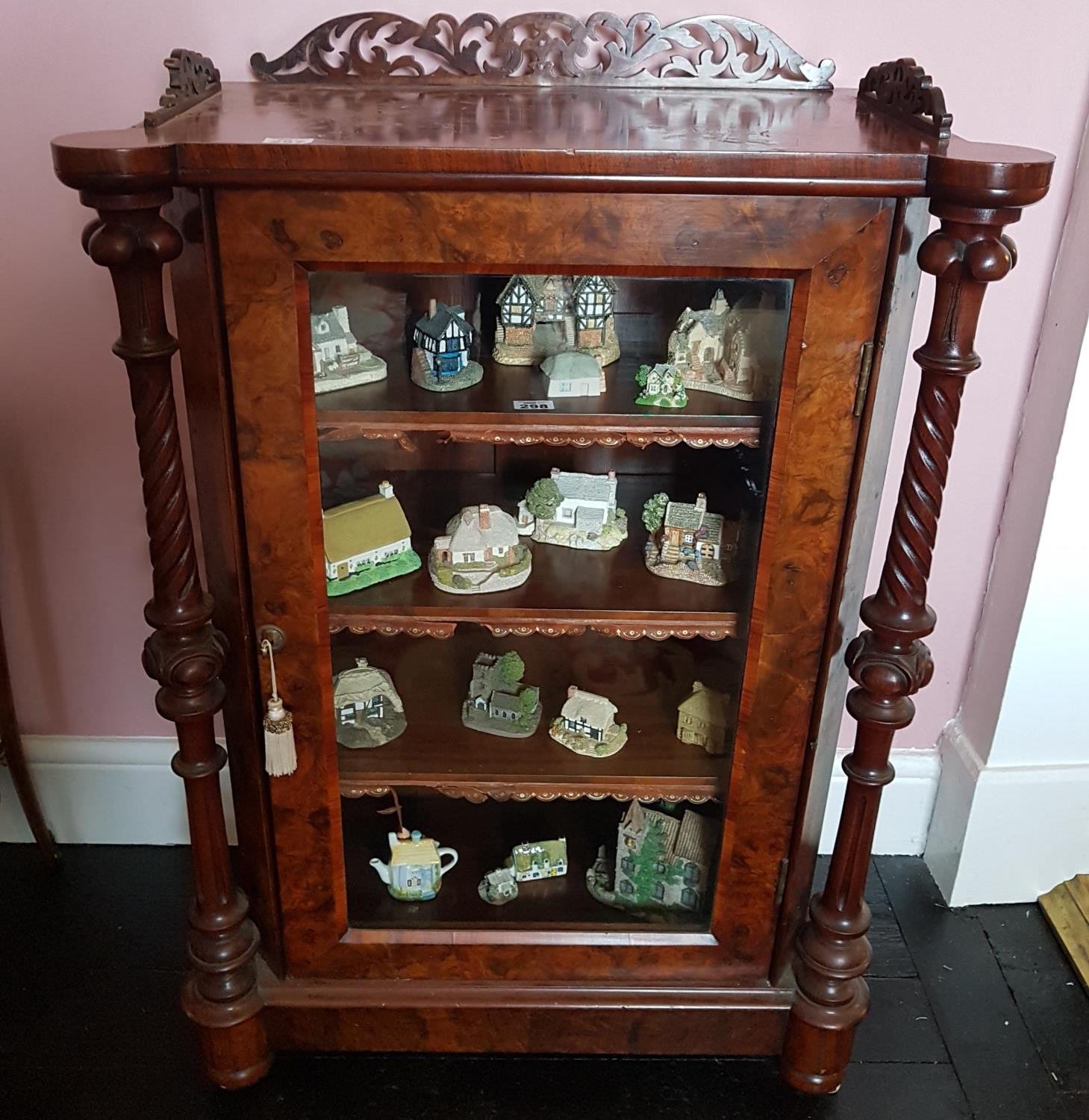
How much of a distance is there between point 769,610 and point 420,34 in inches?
34.5

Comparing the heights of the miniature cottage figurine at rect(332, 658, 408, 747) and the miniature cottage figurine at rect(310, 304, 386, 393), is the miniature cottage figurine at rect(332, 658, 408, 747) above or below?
below

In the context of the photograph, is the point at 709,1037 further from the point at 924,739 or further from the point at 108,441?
the point at 108,441

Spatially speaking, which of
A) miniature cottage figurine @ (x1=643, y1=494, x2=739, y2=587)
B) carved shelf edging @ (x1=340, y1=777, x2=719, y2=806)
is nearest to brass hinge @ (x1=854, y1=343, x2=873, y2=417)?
miniature cottage figurine @ (x1=643, y1=494, x2=739, y2=587)

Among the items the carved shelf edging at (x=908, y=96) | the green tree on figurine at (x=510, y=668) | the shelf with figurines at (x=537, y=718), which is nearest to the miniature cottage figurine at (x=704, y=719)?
the shelf with figurines at (x=537, y=718)

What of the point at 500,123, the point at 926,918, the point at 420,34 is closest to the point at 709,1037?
the point at 926,918

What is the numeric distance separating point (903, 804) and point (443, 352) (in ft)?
4.06

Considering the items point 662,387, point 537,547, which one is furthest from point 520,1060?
point 662,387

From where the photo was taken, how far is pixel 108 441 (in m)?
1.75

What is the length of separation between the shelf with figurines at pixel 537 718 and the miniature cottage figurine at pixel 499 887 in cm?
14

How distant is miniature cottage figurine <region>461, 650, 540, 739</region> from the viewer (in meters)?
1.54

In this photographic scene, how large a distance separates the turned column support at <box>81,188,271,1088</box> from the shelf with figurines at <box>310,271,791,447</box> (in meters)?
0.17

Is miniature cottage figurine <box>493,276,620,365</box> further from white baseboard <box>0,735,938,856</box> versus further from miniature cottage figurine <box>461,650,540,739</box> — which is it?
white baseboard <box>0,735,938,856</box>

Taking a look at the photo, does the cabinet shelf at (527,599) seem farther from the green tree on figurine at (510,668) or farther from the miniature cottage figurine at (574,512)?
the green tree on figurine at (510,668)

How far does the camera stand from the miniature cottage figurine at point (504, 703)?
154 centimetres
